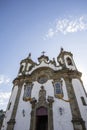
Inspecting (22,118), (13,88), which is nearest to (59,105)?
(22,118)

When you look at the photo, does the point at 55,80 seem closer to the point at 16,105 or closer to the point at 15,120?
the point at 16,105

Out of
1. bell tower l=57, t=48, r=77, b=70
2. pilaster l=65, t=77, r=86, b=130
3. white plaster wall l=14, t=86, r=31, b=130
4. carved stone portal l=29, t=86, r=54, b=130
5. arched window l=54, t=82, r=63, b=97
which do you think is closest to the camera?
pilaster l=65, t=77, r=86, b=130

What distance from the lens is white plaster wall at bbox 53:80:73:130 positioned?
40.7 feet

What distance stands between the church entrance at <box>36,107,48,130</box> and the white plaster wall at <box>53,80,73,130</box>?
5.09ft

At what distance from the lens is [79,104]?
548 inches

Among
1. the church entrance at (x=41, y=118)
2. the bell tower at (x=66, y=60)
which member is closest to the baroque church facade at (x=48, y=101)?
the church entrance at (x=41, y=118)

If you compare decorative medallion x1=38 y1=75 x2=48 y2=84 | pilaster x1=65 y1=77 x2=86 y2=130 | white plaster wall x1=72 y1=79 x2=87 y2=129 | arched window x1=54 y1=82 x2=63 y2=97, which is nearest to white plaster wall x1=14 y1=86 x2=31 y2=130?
decorative medallion x1=38 y1=75 x2=48 y2=84

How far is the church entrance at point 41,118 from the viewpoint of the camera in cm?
1452

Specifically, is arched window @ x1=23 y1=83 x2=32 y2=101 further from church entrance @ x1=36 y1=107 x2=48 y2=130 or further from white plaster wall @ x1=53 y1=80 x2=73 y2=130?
white plaster wall @ x1=53 y1=80 x2=73 y2=130

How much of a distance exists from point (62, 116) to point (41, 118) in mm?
3700

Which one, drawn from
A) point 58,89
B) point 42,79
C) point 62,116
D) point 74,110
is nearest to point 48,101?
point 58,89

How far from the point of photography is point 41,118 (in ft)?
50.8

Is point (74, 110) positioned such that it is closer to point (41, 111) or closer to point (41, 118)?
point (41, 111)

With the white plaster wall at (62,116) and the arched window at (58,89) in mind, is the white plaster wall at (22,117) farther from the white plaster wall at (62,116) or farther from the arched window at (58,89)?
the arched window at (58,89)
